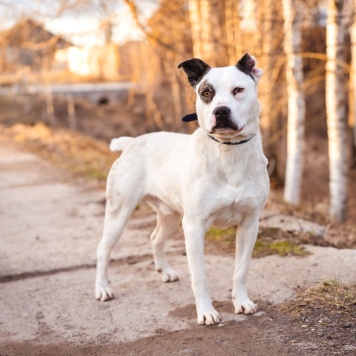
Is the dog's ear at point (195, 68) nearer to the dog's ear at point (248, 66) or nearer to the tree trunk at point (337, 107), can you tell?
the dog's ear at point (248, 66)

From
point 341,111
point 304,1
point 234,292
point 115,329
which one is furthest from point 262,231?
point 304,1

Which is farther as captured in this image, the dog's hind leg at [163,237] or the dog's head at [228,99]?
the dog's hind leg at [163,237]

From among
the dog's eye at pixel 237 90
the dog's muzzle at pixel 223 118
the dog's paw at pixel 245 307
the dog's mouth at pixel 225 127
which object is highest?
the dog's eye at pixel 237 90

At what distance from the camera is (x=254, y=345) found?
380cm

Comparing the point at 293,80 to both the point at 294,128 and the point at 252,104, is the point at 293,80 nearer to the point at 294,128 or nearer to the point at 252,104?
the point at 294,128

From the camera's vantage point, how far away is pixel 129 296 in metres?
5.01

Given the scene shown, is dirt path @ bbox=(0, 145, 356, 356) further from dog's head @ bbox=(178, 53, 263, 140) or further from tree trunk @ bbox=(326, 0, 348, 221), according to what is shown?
tree trunk @ bbox=(326, 0, 348, 221)

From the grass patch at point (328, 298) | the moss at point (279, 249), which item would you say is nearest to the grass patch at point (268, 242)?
the moss at point (279, 249)

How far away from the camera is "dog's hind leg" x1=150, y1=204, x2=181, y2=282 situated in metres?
5.21

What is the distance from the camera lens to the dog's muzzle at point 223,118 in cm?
371

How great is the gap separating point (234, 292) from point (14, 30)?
10627 mm

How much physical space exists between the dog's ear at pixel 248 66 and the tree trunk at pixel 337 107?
552 centimetres

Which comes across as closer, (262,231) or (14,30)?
(262,231)

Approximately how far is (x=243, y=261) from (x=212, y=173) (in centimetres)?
76
